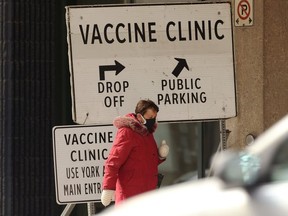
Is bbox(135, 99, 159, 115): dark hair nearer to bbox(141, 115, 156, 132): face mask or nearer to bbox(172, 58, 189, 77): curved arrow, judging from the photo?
bbox(141, 115, 156, 132): face mask

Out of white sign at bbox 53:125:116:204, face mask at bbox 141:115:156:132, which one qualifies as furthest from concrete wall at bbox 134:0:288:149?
white sign at bbox 53:125:116:204

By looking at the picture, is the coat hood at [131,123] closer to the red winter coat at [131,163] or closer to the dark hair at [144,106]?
the red winter coat at [131,163]

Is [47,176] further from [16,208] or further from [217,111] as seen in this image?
[217,111]

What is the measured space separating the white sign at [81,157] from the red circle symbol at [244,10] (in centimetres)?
209

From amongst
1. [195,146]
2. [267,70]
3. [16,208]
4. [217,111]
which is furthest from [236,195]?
[195,146]

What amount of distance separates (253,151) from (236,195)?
0.82 feet

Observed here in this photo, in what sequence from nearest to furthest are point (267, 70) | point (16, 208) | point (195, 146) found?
point (267, 70), point (16, 208), point (195, 146)

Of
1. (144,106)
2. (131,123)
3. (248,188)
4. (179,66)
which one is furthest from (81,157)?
(248,188)

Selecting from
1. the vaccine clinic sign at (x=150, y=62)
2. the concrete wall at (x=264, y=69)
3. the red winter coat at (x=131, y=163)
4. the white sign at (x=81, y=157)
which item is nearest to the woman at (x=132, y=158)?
the red winter coat at (x=131, y=163)

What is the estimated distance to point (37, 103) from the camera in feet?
38.3

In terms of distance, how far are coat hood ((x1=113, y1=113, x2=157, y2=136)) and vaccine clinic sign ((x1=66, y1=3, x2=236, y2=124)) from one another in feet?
0.29

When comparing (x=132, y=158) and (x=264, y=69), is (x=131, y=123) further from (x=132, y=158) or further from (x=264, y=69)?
(x=264, y=69)

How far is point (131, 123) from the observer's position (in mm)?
8758

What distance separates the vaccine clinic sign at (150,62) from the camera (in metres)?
8.73
